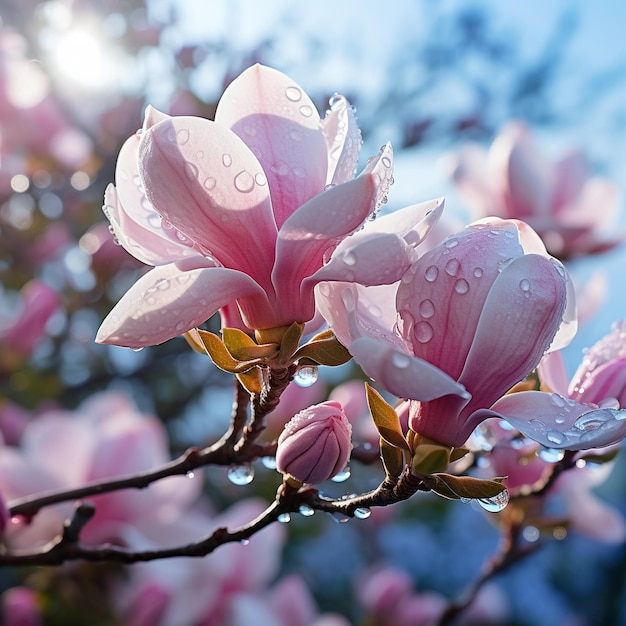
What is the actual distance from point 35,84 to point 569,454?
5.94ft

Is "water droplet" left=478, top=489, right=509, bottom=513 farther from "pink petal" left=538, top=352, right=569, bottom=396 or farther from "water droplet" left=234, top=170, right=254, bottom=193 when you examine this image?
"water droplet" left=234, top=170, right=254, bottom=193

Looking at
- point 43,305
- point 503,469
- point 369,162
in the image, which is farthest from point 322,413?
point 43,305

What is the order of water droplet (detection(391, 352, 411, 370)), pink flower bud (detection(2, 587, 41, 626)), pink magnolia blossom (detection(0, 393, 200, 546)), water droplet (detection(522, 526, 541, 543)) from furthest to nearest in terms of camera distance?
pink flower bud (detection(2, 587, 41, 626))
pink magnolia blossom (detection(0, 393, 200, 546))
water droplet (detection(522, 526, 541, 543))
water droplet (detection(391, 352, 411, 370))

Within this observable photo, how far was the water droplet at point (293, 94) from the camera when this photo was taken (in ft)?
1.86

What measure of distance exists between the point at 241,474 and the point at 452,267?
1.00ft

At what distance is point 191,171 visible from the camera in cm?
49

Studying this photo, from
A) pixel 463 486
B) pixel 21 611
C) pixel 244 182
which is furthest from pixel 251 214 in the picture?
pixel 21 611

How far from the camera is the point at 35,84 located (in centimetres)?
207

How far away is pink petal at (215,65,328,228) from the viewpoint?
55 centimetres

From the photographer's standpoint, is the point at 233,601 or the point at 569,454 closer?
the point at 569,454

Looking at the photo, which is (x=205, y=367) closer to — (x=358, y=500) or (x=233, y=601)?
(x=233, y=601)

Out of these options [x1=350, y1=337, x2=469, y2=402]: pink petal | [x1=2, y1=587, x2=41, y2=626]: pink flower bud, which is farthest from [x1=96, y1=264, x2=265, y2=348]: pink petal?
[x1=2, y1=587, x2=41, y2=626]: pink flower bud

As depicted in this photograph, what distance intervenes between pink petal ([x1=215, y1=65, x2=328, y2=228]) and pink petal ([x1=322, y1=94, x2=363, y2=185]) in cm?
1

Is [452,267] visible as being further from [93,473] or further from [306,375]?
[93,473]
